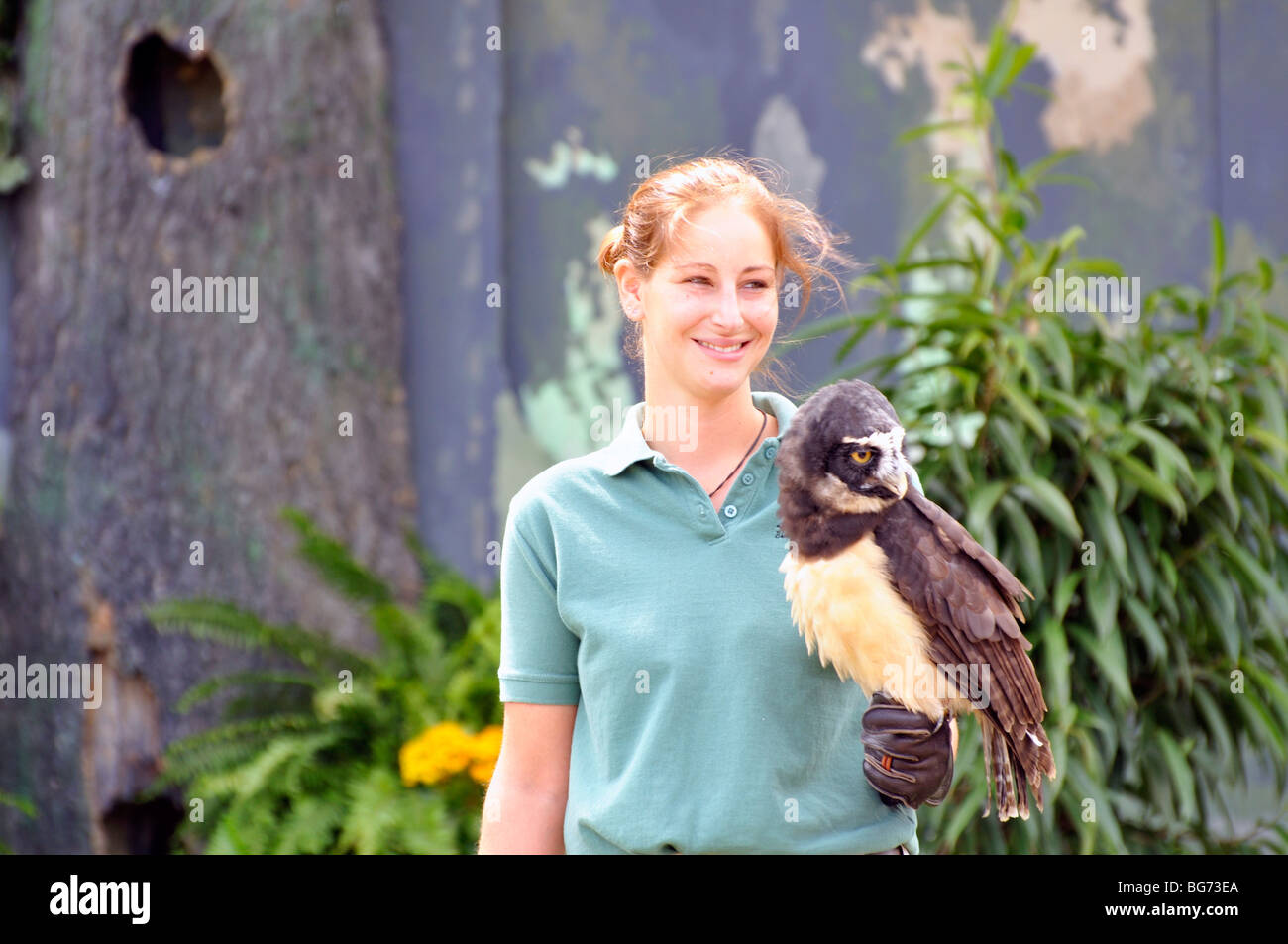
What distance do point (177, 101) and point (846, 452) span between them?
3.71 metres

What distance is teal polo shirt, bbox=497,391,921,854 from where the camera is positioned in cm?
129

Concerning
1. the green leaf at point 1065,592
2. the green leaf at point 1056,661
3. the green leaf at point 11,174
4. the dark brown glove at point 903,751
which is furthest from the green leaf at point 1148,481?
the green leaf at point 11,174

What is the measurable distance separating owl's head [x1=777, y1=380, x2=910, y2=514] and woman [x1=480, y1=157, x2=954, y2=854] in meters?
0.14

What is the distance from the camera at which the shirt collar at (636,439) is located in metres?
1.42

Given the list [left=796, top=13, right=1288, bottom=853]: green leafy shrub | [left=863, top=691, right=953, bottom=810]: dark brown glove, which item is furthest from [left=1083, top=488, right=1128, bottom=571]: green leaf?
[left=863, top=691, right=953, bottom=810]: dark brown glove

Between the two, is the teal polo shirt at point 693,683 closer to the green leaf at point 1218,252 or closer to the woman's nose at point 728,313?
the woman's nose at point 728,313

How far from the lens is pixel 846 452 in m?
1.19

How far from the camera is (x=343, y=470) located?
4043mm

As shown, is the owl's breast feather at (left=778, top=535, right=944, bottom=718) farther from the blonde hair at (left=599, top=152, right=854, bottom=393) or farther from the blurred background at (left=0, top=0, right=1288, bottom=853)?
the blurred background at (left=0, top=0, right=1288, bottom=853)

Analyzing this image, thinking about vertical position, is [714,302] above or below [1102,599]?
above

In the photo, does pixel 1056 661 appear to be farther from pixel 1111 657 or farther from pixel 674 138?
pixel 674 138

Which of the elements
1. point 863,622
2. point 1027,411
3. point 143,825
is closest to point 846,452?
point 863,622

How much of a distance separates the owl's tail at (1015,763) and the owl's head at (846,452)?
306 mm
